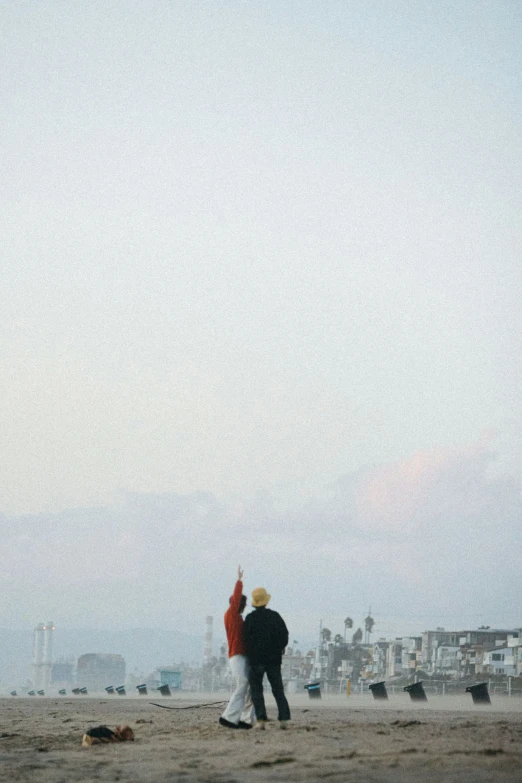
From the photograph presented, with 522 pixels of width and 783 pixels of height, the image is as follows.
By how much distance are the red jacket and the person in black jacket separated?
74 mm

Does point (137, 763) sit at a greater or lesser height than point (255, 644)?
lesser

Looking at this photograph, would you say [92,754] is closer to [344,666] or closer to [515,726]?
[515,726]

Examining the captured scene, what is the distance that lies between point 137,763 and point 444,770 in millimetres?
3918

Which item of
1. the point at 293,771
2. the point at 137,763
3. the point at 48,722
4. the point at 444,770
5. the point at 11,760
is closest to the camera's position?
the point at 444,770

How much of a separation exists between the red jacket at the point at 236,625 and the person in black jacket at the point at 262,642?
74 millimetres

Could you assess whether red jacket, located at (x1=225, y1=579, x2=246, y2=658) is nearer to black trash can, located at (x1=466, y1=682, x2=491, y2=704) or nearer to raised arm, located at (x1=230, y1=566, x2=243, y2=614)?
raised arm, located at (x1=230, y1=566, x2=243, y2=614)

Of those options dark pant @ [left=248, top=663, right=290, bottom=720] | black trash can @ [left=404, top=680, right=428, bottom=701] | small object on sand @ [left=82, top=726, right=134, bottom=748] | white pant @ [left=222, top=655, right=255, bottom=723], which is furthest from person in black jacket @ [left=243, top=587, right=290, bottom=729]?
black trash can @ [left=404, top=680, right=428, bottom=701]

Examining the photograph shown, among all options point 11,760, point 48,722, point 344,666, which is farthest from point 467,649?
point 11,760

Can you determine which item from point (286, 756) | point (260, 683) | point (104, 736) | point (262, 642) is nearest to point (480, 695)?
point (260, 683)

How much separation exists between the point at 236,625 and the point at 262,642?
0.46m

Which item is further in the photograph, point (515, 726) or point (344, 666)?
point (344, 666)

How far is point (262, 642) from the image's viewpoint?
1558cm

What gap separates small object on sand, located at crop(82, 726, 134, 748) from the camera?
1493 centimetres

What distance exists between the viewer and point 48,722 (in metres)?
24.2
